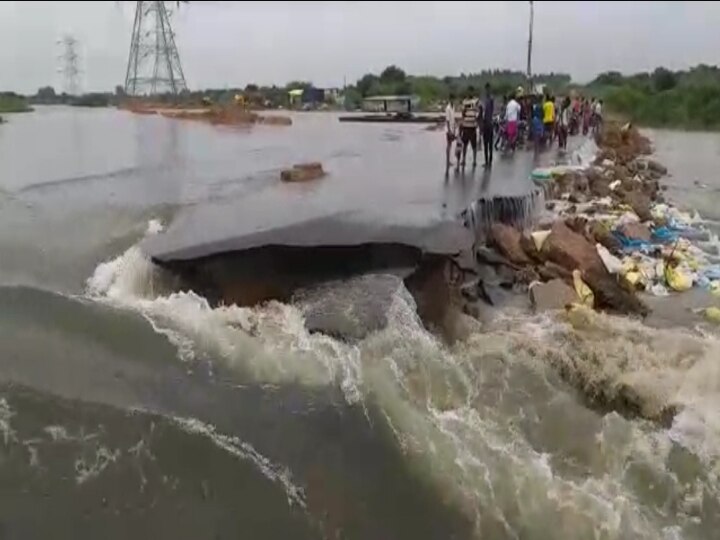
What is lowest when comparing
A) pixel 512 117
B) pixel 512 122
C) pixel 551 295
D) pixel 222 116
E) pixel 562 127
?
pixel 551 295

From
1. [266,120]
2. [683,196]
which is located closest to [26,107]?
[266,120]

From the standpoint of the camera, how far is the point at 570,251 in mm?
10625

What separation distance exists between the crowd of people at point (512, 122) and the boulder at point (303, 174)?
2715 millimetres

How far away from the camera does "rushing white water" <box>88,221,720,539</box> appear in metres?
5.66

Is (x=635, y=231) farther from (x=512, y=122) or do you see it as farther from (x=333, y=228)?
(x=512, y=122)

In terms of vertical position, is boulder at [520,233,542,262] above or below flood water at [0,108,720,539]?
above

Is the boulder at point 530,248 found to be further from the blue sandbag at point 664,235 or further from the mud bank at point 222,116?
the mud bank at point 222,116

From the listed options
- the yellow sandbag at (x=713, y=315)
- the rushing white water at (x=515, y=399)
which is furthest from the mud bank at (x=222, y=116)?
the rushing white water at (x=515, y=399)

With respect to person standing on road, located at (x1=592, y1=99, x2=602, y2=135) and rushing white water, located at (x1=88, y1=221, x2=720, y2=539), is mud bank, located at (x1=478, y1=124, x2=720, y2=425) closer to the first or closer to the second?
rushing white water, located at (x1=88, y1=221, x2=720, y2=539)

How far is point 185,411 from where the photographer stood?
19.6 ft

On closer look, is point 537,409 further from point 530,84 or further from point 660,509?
point 530,84

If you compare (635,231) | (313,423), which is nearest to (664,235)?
(635,231)

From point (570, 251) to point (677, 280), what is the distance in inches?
71.7

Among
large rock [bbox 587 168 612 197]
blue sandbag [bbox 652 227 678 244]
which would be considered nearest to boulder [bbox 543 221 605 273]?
blue sandbag [bbox 652 227 678 244]
